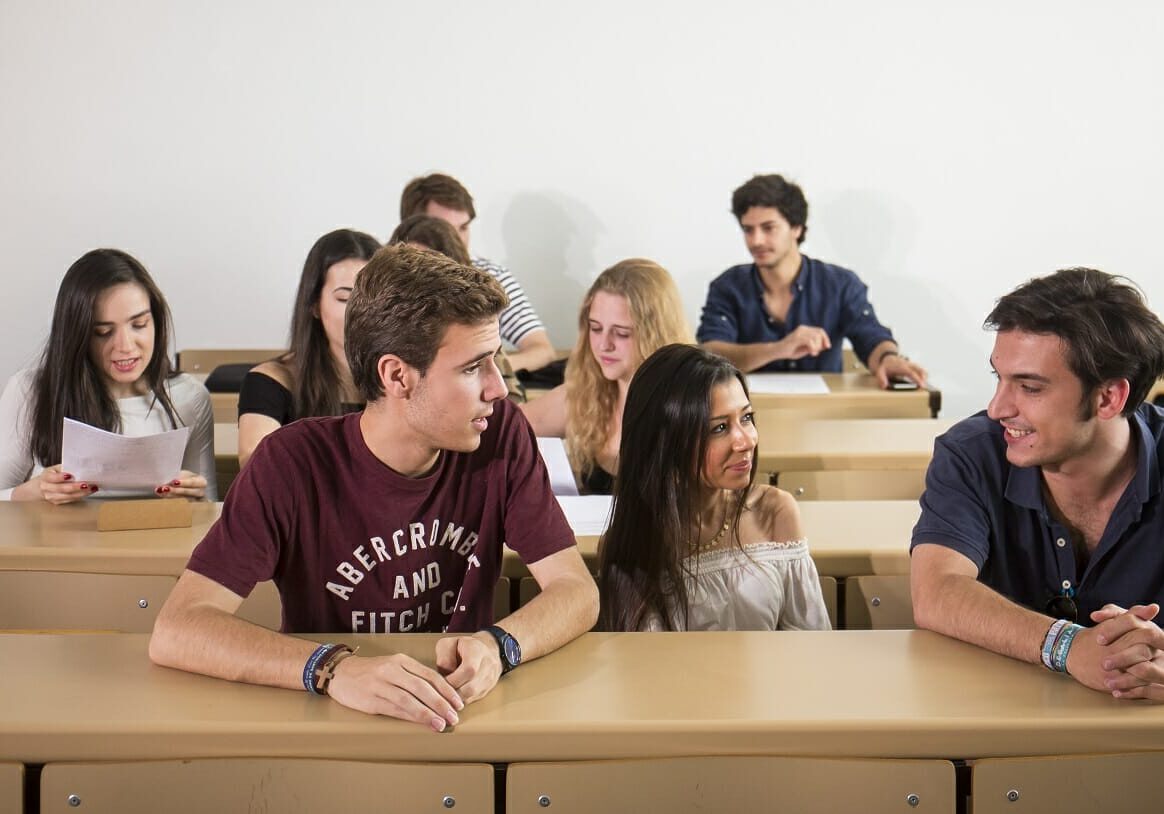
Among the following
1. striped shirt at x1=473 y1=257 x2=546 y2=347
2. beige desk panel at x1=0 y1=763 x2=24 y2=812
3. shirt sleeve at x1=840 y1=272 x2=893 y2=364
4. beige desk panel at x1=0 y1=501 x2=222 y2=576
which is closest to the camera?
beige desk panel at x1=0 y1=763 x2=24 y2=812

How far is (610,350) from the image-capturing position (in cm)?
294

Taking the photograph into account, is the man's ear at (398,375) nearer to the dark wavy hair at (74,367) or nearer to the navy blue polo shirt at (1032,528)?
the navy blue polo shirt at (1032,528)

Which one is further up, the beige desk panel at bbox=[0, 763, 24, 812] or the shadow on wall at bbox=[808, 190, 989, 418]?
the shadow on wall at bbox=[808, 190, 989, 418]

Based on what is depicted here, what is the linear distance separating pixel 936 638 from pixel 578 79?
3.99m

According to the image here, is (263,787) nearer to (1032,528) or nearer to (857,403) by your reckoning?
(1032,528)

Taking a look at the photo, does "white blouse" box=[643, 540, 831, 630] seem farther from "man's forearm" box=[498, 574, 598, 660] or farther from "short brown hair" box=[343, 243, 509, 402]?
"short brown hair" box=[343, 243, 509, 402]

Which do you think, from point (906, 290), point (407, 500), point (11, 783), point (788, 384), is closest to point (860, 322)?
point (788, 384)

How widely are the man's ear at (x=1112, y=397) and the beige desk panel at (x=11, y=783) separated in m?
1.44

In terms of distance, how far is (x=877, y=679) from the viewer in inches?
61.7

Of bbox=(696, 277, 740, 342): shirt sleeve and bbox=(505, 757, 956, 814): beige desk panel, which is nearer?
bbox=(505, 757, 956, 814): beige desk panel

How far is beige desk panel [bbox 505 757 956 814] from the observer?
1.43 meters

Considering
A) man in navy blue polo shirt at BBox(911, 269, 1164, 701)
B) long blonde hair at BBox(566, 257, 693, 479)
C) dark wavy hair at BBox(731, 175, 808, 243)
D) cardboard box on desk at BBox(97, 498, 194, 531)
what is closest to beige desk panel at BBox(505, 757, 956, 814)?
man in navy blue polo shirt at BBox(911, 269, 1164, 701)

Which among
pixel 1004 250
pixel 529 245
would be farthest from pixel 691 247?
pixel 1004 250

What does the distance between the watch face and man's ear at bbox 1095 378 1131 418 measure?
88 cm
